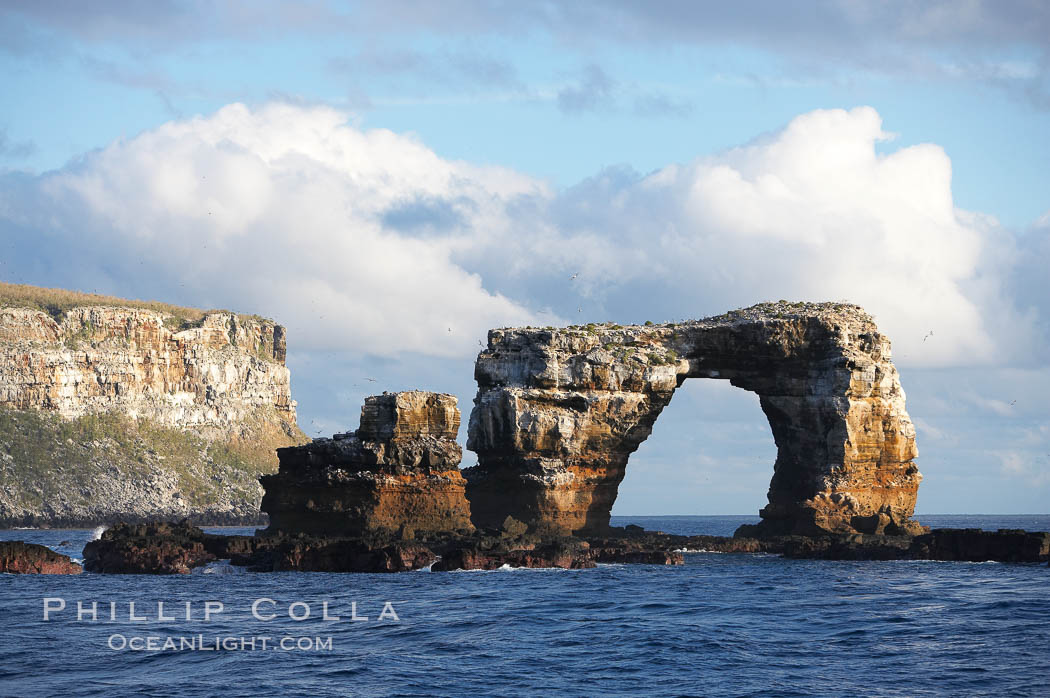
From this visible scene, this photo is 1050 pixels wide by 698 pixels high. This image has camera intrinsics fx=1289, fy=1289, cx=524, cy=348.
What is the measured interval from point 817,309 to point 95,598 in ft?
144

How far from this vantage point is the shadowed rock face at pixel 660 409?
229ft

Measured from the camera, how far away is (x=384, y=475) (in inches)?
2490

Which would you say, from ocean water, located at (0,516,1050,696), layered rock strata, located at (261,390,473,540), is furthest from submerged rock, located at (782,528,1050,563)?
layered rock strata, located at (261,390,473,540)

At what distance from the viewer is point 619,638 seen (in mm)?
38219

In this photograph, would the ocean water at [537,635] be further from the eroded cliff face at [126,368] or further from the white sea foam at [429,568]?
Result: the eroded cliff face at [126,368]

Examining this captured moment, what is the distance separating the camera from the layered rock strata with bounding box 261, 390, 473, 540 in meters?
63.3

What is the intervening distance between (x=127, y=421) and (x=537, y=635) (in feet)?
492

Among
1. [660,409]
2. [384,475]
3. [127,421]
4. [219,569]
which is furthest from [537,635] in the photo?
[127,421]

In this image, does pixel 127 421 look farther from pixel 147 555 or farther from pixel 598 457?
pixel 147 555

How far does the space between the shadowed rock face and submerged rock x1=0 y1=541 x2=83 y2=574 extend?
22460 mm

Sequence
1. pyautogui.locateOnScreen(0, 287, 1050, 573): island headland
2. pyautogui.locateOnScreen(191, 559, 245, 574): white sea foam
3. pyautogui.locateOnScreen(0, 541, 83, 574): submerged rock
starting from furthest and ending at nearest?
pyautogui.locateOnScreen(0, 287, 1050, 573): island headland, pyautogui.locateOnScreen(0, 541, 83, 574): submerged rock, pyautogui.locateOnScreen(191, 559, 245, 574): white sea foam

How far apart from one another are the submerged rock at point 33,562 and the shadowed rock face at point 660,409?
22.5 metres

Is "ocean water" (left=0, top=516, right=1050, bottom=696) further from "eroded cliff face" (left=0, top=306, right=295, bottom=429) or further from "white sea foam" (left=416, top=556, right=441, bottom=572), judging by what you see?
"eroded cliff face" (left=0, top=306, right=295, bottom=429)

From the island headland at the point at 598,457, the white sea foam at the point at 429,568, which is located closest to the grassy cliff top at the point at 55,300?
the island headland at the point at 598,457
